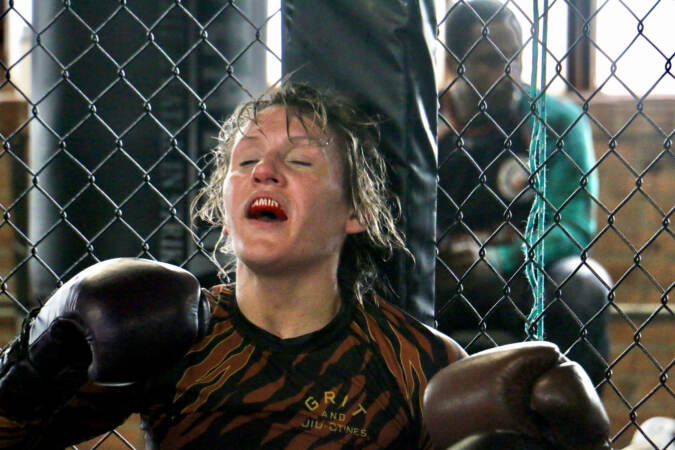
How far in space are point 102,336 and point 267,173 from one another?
0.98ft

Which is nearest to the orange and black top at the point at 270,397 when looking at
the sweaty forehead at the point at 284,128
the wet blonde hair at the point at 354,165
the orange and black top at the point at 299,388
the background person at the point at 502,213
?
the orange and black top at the point at 299,388

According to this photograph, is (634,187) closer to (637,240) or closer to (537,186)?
(637,240)

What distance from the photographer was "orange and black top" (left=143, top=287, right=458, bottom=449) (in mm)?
1157

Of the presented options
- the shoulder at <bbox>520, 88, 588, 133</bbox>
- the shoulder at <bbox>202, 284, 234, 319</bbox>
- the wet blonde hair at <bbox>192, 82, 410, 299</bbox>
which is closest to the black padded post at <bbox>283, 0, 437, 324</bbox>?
the wet blonde hair at <bbox>192, 82, 410, 299</bbox>

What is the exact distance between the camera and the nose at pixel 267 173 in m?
1.20

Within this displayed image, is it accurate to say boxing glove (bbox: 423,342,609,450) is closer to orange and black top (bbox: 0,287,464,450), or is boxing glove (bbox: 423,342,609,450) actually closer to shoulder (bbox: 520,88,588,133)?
orange and black top (bbox: 0,287,464,450)

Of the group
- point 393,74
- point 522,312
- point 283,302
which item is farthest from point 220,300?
point 522,312

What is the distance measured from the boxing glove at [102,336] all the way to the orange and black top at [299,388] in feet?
0.30

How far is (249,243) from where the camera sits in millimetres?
1186

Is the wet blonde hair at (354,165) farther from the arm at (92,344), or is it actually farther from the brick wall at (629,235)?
the brick wall at (629,235)

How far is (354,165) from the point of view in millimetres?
1288

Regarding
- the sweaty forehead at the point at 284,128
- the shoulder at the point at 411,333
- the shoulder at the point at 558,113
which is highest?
the sweaty forehead at the point at 284,128

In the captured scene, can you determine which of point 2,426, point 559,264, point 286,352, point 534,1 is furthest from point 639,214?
point 2,426

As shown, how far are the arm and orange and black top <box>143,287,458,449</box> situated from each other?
75 mm
